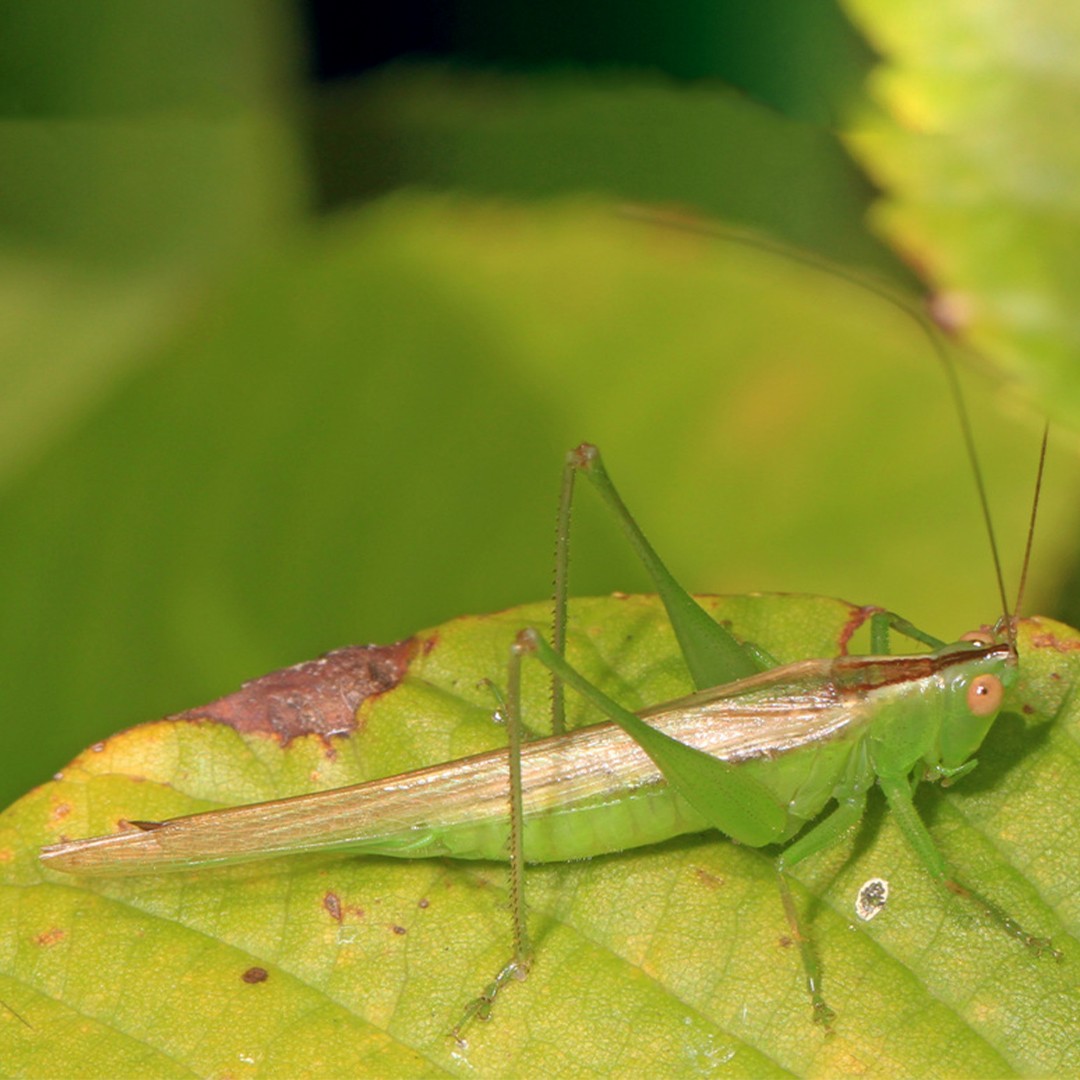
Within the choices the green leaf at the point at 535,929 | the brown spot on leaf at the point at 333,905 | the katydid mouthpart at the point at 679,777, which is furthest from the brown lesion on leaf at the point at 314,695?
the brown spot on leaf at the point at 333,905

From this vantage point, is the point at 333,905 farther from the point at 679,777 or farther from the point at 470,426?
the point at 470,426

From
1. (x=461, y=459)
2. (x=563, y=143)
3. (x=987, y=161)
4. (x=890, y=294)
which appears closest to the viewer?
(x=987, y=161)

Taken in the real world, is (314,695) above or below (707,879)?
above

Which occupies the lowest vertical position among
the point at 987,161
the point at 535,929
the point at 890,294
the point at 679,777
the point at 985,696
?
the point at 535,929

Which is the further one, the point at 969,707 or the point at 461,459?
the point at 461,459

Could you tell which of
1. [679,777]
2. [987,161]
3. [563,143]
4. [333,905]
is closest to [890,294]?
[987,161]

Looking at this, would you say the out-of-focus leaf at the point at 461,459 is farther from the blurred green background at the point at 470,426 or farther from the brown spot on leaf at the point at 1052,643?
the brown spot on leaf at the point at 1052,643

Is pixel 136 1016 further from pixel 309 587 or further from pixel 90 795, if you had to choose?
pixel 309 587

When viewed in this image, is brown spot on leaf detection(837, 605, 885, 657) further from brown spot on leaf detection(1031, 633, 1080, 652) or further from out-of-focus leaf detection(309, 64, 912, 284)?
out-of-focus leaf detection(309, 64, 912, 284)
